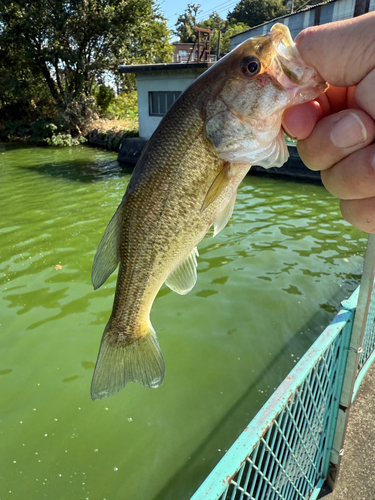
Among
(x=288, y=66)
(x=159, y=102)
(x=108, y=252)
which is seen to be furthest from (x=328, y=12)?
(x=108, y=252)

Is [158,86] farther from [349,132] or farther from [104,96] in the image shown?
[349,132]

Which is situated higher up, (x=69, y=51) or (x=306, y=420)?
(x=69, y=51)

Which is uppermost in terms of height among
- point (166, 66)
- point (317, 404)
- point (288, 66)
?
point (166, 66)

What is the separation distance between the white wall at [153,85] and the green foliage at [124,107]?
35.0 ft

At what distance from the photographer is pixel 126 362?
171 cm

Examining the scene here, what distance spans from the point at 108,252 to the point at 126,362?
54 centimetres

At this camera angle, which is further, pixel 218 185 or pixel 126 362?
pixel 126 362

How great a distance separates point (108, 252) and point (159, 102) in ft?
61.8

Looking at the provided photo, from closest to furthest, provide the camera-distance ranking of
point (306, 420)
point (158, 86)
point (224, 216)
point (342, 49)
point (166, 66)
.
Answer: point (342, 49), point (224, 216), point (306, 420), point (166, 66), point (158, 86)

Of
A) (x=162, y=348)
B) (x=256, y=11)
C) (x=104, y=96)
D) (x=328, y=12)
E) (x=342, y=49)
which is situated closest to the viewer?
(x=342, y=49)

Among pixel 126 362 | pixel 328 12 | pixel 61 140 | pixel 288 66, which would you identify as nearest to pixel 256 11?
pixel 61 140

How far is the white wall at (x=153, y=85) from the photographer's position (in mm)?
17219

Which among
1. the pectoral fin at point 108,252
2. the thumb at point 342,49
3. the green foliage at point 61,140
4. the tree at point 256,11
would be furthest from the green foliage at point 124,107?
the tree at point 256,11

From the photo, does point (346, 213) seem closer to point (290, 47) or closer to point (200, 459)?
point (290, 47)
